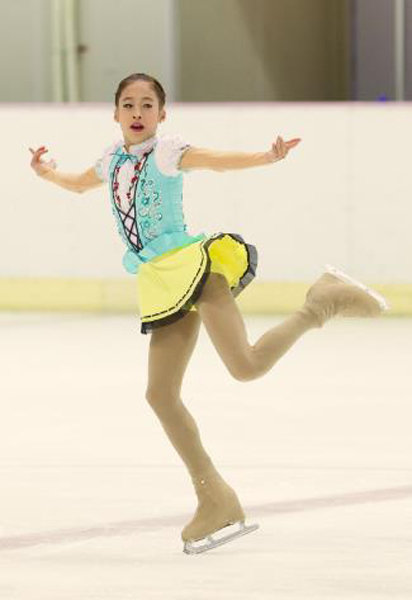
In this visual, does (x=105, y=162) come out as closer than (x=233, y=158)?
No

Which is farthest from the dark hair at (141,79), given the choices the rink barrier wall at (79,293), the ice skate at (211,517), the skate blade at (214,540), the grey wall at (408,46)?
the grey wall at (408,46)

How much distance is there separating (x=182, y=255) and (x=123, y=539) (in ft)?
2.29

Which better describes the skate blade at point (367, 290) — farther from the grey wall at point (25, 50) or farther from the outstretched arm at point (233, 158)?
the grey wall at point (25, 50)

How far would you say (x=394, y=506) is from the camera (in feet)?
14.9

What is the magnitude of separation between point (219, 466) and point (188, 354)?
49.7 inches

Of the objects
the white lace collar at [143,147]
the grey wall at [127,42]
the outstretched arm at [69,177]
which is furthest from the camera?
the grey wall at [127,42]

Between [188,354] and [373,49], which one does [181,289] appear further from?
[373,49]

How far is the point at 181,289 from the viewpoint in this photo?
3.98 meters

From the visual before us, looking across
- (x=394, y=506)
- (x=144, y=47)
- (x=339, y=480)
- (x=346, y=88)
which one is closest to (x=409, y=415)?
(x=339, y=480)

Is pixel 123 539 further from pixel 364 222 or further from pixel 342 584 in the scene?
pixel 364 222

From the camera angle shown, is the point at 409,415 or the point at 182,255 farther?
the point at 409,415

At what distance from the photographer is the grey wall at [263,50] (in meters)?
13.1

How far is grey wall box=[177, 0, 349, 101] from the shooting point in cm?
1312

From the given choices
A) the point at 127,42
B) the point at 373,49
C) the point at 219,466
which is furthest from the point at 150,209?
the point at 373,49
